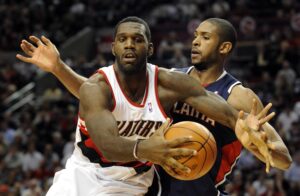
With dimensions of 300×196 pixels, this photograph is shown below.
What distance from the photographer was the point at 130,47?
4645 mm

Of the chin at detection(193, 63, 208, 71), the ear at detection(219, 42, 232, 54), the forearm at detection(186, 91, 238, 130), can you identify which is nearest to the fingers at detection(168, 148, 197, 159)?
the forearm at detection(186, 91, 238, 130)

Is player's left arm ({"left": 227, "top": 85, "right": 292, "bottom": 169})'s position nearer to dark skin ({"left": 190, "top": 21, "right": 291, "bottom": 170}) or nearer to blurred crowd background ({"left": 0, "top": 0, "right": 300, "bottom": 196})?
dark skin ({"left": 190, "top": 21, "right": 291, "bottom": 170})

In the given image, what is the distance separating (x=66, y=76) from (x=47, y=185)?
6192 mm

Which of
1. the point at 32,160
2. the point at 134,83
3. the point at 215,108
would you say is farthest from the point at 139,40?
the point at 32,160

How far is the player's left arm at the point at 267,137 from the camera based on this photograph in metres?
4.59

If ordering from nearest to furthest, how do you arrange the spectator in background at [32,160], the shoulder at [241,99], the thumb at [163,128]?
the thumb at [163,128] → the shoulder at [241,99] → the spectator in background at [32,160]

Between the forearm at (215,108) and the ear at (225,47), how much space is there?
2.82 ft

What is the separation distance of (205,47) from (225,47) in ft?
0.72

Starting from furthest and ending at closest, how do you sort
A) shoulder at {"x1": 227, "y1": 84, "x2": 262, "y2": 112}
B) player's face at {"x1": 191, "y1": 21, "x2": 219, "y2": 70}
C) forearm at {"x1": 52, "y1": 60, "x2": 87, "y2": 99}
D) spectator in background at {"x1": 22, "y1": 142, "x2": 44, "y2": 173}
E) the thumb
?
spectator in background at {"x1": 22, "y1": 142, "x2": 44, "y2": 173} → forearm at {"x1": 52, "y1": 60, "x2": 87, "y2": 99} → player's face at {"x1": 191, "y1": 21, "x2": 219, "y2": 70} → shoulder at {"x1": 227, "y1": 84, "x2": 262, "y2": 112} → the thumb

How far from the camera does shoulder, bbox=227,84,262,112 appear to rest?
17.3 feet

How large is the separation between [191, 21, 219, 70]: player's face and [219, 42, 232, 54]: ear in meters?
0.06

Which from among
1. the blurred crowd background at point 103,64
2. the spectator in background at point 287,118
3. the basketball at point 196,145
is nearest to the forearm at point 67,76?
the basketball at point 196,145

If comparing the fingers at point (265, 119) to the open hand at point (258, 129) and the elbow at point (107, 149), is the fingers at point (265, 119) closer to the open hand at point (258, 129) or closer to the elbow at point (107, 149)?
the open hand at point (258, 129)

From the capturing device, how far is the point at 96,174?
4.80m
